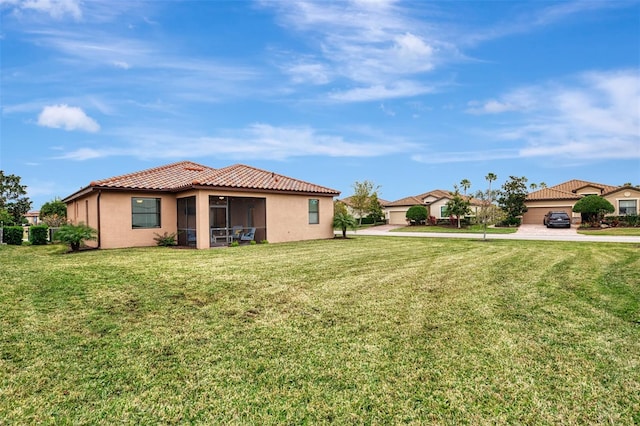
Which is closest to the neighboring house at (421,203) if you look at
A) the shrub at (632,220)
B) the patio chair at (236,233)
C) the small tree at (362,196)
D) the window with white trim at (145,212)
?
the small tree at (362,196)

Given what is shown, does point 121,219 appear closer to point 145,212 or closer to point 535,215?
point 145,212

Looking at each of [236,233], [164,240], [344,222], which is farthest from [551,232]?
[164,240]

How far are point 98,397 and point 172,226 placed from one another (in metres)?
15.4

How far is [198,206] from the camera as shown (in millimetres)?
15758

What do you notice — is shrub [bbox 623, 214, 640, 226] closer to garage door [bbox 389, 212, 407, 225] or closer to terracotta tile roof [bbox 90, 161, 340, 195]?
garage door [bbox 389, 212, 407, 225]

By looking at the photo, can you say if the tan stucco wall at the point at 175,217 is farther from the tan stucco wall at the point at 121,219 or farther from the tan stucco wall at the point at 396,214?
the tan stucco wall at the point at 396,214

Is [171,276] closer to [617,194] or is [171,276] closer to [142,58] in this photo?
[142,58]

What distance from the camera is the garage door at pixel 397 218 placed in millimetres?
48013

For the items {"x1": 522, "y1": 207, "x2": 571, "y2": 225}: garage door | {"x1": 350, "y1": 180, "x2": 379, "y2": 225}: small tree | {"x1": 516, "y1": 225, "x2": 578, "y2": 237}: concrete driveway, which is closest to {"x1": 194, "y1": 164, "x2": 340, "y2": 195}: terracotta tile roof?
{"x1": 516, "y1": 225, "x2": 578, "y2": 237}: concrete driveway

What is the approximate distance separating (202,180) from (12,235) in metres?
11.3

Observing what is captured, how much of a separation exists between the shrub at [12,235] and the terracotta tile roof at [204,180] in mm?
6985

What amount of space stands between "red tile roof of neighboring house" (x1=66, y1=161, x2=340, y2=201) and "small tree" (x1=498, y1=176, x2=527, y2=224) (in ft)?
81.9

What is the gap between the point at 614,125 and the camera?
22391mm

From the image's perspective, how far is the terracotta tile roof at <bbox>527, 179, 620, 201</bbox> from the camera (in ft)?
122
